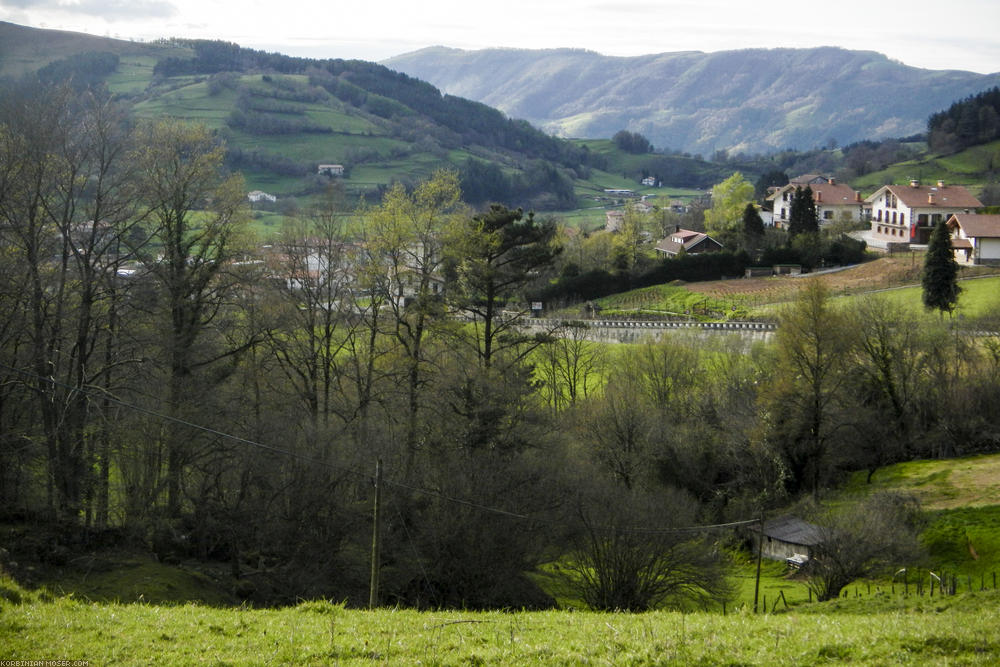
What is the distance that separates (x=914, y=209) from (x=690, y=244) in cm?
2055

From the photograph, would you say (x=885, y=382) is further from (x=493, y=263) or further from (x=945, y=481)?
(x=493, y=263)

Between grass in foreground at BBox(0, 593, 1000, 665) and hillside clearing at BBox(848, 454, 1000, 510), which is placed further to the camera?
hillside clearing at BBox(848, 454, 1000, 510)

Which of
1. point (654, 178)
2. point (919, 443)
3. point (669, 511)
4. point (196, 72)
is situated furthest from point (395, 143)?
point (669, 511)

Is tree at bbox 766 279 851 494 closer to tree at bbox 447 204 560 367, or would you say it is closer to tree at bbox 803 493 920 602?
tree at bbox 803 493 920 602

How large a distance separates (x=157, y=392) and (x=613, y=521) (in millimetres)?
12281

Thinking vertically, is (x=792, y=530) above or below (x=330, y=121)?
below

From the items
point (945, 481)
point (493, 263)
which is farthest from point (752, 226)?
point (493, 263)

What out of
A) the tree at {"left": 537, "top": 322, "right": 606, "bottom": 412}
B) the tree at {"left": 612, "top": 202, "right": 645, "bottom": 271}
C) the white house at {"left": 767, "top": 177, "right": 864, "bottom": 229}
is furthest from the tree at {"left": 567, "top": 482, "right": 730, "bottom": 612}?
the white house at {"left": 767, "top": 177, "right": 864, "bottom": 229}

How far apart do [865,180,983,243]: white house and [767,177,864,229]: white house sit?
4792 mm

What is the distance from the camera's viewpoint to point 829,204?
91750mm

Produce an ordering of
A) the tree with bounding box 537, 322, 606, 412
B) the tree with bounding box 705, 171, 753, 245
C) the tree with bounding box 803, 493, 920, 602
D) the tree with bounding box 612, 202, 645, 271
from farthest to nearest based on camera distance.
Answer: the tree with bounding box 705, 171, 753, 245 < the tree with bounding box 612, 202, 645, 271 < the tree with bounding box 537, 322, 606, 412 < the tree with bounding box 803, 493, 920, 602

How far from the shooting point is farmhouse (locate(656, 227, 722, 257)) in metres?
77.8

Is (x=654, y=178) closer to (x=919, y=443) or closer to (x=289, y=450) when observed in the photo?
(x=919, y=443)

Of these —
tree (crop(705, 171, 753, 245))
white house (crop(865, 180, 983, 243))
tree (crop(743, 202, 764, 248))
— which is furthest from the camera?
tree (crop(705, 171, 753, 245))
